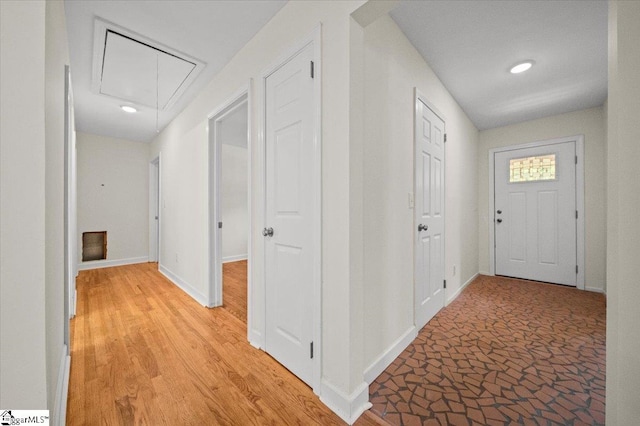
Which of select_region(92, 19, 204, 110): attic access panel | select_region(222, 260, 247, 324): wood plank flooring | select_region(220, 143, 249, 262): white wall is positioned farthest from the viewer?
select_region(220, 143, 249, 262): white wall

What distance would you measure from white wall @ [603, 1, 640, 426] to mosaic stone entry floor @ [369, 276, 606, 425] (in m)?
0.66

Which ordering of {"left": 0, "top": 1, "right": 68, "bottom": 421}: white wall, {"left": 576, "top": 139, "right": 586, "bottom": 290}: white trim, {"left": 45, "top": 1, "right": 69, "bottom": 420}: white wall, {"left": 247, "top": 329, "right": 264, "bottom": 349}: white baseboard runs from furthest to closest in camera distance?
{"left": 576, "top": 139, "right": 586, "bottom": 290}: white trim → {"left": 247, "top": 329, "right": 264, "bottom": 349}: white baseboard → {"left": 45, "top": 1, "right": 69, "bottom": 420}: white wall → {"left": 0, "top": 1, "right": 68, "bottom": 421}: white wall

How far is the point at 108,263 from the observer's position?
477cm

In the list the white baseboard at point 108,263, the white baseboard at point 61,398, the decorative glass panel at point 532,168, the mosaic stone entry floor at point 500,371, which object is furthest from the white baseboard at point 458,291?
the white baseboard at point 108,263

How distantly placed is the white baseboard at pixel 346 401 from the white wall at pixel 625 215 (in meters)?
0.96

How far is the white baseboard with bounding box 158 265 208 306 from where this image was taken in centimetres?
286

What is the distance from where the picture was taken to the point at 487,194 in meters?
4.19

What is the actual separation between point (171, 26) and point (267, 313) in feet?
7.96

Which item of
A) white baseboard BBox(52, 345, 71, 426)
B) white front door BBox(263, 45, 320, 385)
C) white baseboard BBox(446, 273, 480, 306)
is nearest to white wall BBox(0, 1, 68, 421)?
white baseboard BBox(52, 345, 71, 426)

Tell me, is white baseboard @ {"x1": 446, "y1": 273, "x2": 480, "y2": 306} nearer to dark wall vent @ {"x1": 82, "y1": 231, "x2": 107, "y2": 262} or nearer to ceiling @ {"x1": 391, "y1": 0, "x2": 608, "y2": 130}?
ceiling @ {"x1": 391, "y1": 0, "x2": 608, "y2": 130}

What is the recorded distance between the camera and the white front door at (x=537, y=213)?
139 inches

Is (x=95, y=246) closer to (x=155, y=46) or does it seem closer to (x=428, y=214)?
(x=155, y=46)

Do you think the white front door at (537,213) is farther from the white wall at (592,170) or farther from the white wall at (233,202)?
the white wall at (233,202)

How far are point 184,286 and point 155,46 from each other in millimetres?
2829
